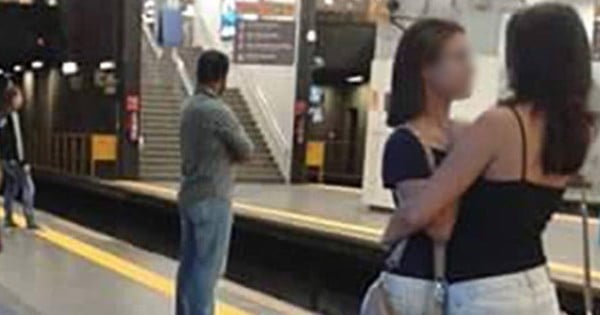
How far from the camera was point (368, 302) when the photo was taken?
2.58m

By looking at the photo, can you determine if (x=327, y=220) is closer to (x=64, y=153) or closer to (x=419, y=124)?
(x=419, y=124)

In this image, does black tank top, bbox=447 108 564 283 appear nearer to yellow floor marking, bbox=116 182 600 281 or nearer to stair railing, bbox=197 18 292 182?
yellow floor marking, bbox=116 182 600 281

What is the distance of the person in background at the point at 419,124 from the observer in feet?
8.07

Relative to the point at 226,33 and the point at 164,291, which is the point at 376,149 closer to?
the point at 164,291

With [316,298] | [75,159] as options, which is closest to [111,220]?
[75,159]

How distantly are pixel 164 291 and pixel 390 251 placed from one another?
5.78 meters

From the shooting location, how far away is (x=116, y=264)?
31.6 feet

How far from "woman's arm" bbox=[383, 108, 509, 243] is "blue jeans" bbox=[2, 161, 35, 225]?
971 centimetres

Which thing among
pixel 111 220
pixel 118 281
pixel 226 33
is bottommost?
pixel 111 220

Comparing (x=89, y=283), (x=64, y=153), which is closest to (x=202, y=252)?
(x=89, y=283)

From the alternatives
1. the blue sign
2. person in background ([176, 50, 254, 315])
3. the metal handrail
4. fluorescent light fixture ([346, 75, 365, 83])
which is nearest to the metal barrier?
the metal handrail

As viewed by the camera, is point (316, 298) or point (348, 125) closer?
point (316, 298)

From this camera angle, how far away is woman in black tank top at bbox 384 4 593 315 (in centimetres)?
235

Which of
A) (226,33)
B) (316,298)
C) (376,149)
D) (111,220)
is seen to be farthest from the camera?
(226,33)
